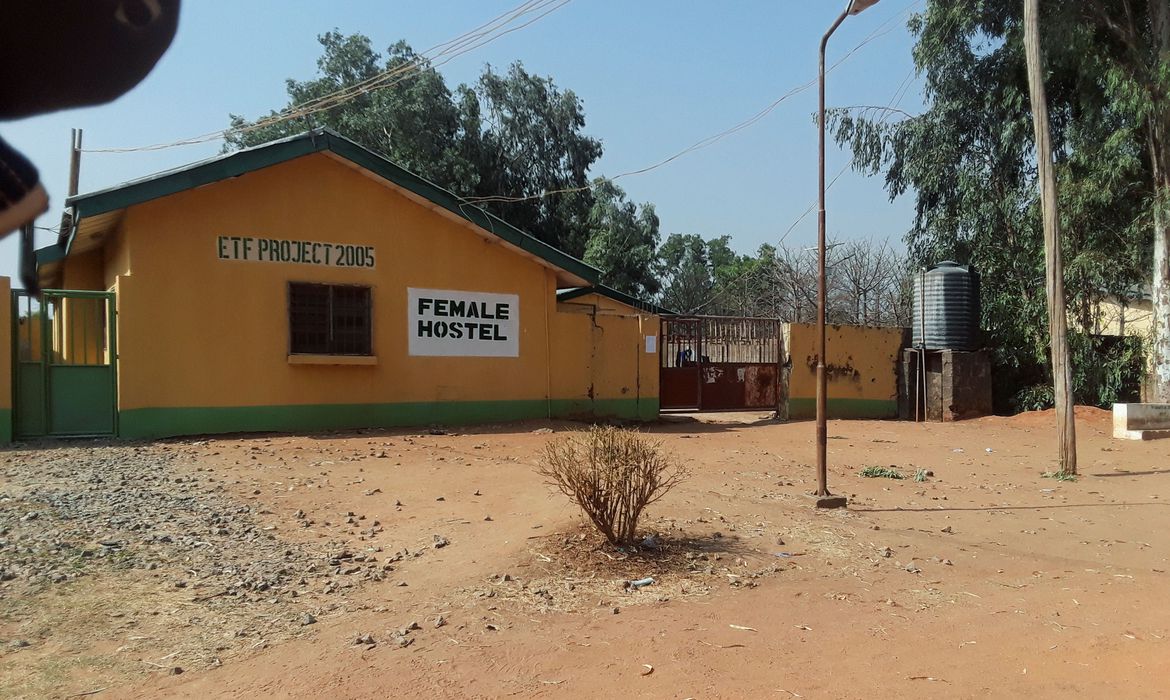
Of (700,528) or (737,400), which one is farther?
(737,400)

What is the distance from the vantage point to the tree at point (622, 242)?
2619cm

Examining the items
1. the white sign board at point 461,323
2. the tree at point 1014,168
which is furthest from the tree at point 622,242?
the white sign board at point 461,323

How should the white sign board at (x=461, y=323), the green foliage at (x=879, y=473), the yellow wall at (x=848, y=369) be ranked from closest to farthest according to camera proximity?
the green foliage at (x=879, y=473) → the white sign board at (x=461, y=323) → the yellow wall at (x=848, y=369)

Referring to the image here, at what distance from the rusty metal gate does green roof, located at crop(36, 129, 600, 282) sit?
103 inches

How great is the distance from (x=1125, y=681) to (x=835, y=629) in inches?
53.8

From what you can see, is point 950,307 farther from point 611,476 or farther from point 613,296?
point 611,476

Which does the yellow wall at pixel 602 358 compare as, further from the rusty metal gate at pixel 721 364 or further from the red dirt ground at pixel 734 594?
the red dirt ground at pixel 734 594

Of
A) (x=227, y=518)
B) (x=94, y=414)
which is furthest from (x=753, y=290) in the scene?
(x=227, y=518)

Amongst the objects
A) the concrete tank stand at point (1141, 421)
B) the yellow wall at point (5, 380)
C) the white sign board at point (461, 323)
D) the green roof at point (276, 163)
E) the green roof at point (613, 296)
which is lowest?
the concrete tank stand at point (1141, 421)

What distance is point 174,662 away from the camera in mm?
3789

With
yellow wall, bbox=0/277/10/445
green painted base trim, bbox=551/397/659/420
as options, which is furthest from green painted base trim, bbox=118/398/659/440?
yellow wall, bbox=0/277/10/445

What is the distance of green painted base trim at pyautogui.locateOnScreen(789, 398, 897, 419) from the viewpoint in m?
16.9

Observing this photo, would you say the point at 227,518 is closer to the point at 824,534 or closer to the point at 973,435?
the point at 824,534

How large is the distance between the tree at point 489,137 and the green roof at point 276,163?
12.8 m
